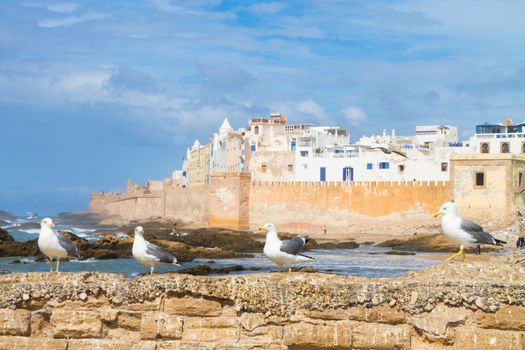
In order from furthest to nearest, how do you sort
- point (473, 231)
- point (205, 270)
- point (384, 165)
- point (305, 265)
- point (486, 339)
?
point (384, 165) → point (305, 265) → point (205, 270) → point (473, 231) → point (486, 339)

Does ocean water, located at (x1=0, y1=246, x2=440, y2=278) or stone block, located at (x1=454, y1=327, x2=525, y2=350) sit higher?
stone block, located at (x1=454, y1=327, x2=525, y2=350)

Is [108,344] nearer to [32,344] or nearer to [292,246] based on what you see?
[32,344]

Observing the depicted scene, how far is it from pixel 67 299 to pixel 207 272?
1635 cm

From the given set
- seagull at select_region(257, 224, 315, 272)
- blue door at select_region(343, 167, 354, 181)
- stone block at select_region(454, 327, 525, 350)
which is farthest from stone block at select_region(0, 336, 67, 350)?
blue door at select_region(343, 167, 354, 181)

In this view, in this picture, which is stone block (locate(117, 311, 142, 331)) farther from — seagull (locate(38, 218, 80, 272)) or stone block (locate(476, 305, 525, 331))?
seagull (locate(38, 218, 80, 272))

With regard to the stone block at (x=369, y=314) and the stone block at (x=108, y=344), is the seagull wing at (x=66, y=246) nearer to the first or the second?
the stone block at (x=108, y=344)

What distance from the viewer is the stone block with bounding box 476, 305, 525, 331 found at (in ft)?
16.7

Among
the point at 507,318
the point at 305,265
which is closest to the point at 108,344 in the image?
the point at 507,318

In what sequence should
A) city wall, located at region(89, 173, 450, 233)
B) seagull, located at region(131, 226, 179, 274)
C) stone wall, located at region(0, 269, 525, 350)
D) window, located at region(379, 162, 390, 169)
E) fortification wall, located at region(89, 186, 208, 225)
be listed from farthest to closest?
fortification wall, located at region(89, 186, 208, 225)
window, located at region(379, 162, 390, 169)
city wall, located at region(89, 173, 450, 233)
seagull, located at region(131, 226, 179, 274)
stone wall, located at region(0, 269, 525, 350)

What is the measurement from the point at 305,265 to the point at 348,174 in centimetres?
2619

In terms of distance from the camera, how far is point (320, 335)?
17.3ft

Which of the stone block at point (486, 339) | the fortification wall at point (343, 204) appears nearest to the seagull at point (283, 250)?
the stone block at point (486, 339)

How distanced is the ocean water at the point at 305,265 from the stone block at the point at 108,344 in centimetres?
1563

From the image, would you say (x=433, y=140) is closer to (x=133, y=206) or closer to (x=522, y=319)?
(x=133, y=206)
